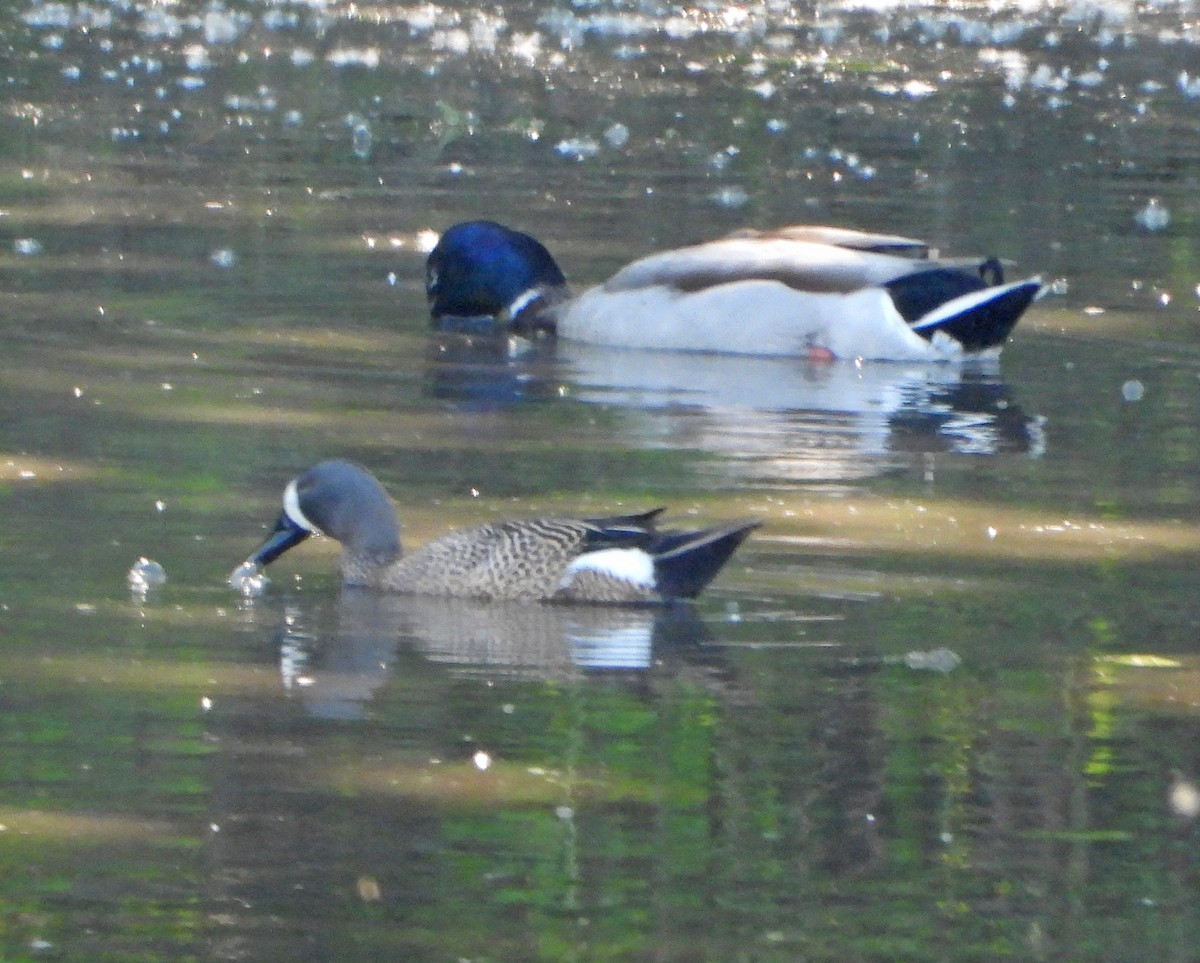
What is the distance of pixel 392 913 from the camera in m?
5.13

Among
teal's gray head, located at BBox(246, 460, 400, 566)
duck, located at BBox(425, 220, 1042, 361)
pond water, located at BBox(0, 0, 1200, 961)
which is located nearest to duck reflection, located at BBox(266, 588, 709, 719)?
pond water, located at BBox(0, 0, 1200, 961)

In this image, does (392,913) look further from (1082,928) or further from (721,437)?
(721,437)

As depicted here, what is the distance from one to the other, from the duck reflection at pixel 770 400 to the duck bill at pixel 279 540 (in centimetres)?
202

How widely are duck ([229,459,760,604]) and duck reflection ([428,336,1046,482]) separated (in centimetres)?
188

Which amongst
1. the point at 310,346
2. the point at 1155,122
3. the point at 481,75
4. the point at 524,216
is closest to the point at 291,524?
the point at 310,346

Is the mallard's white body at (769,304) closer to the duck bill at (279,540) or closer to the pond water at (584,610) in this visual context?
the pond water at (584,610)

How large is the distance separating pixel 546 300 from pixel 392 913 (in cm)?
843

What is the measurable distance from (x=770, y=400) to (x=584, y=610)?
380cm

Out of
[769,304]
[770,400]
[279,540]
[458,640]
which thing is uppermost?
[769,304]

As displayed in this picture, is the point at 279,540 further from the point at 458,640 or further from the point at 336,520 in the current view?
the point at 458,640

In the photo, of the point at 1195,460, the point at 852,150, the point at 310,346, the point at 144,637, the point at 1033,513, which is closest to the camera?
the point at 144,637

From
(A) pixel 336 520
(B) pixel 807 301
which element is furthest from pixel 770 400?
(A) pixel 336 520

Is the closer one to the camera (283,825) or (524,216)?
(283,825)

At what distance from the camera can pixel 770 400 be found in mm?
11180
